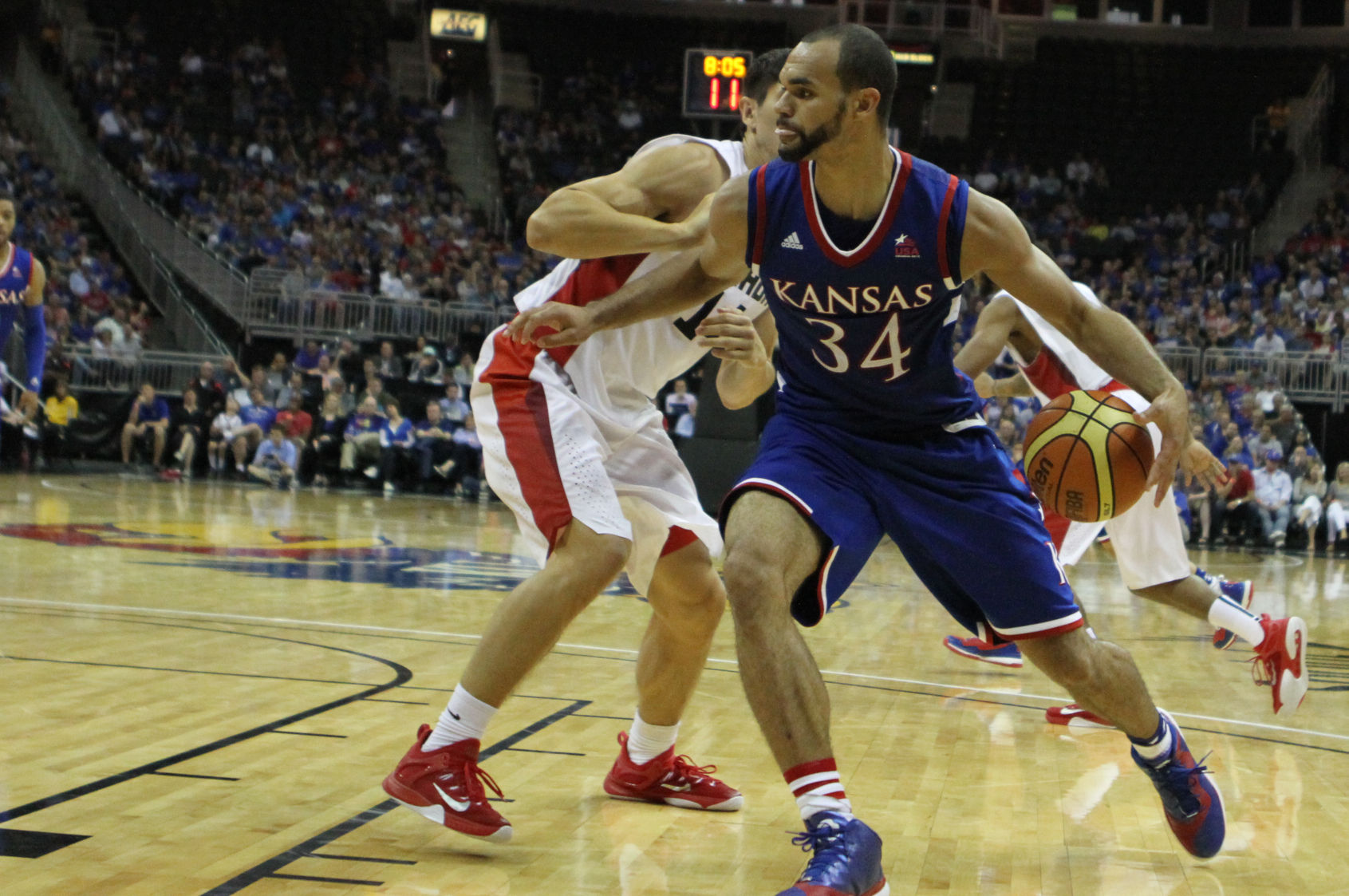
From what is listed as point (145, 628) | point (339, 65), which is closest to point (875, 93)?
point (145, 628)

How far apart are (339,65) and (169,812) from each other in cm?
2602

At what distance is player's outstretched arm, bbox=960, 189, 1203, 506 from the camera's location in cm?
312

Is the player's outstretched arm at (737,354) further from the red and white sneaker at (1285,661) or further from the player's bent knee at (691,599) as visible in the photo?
the red and white sneaker at (1285,661)

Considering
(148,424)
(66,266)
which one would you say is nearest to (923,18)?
(66,266)

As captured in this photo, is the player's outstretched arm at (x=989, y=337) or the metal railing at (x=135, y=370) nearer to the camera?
the player's outstretched arm at (x=989, y=337)

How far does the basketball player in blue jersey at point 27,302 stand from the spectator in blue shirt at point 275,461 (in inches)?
274

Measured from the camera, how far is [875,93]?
3195 mm

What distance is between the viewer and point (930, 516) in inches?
131

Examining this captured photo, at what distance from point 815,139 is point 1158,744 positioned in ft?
5.54

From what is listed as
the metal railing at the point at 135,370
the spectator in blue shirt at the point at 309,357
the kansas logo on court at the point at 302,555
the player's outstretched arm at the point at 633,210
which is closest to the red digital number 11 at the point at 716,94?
the spectator in blue shirt at the point at 309,357

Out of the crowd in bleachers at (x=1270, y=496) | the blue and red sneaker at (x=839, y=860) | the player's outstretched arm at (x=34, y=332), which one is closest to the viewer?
the blue and red sneaker at (x=839, y=860)

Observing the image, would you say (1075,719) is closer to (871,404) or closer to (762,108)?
(871,404)

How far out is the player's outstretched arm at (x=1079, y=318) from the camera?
3.12 metres

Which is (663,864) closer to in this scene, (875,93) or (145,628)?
(875,93)
